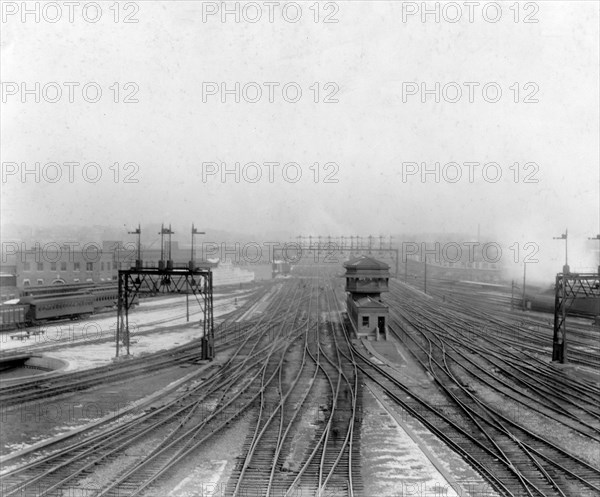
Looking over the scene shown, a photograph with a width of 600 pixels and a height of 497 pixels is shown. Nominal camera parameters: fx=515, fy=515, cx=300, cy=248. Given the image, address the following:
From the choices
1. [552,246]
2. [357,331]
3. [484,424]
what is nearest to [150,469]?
[484,424]

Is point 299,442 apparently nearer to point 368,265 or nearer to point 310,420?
point 310,420

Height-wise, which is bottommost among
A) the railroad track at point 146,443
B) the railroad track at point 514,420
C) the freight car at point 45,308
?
the railroad track at point 514,420

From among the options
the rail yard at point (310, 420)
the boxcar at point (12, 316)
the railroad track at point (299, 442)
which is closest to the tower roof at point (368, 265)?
the rail yard at point (310, 420)

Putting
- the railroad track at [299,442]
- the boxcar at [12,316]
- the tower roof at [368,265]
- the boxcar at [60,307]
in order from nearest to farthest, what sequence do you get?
the railroad track at [299,442]
the tower roof at [368,265]
the boxcar at [12,316]
the boxcar at [60,307]

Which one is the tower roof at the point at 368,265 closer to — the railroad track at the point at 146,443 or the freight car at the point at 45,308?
the railroad track at the point at 146,443

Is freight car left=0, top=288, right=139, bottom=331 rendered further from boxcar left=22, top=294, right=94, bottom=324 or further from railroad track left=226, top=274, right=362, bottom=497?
railroad track left=226, top=274, right=362, bottom=497

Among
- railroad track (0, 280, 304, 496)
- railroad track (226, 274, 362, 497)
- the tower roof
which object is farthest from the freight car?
the tower roof

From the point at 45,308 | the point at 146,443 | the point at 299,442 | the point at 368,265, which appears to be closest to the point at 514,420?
the point at 299,442

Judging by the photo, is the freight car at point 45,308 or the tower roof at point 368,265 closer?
the tower roof at point 368,265
